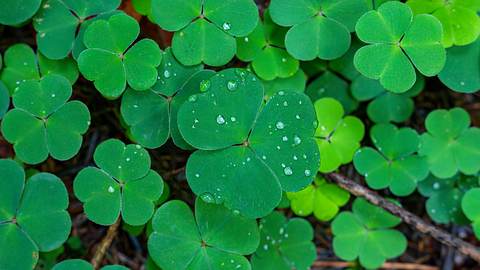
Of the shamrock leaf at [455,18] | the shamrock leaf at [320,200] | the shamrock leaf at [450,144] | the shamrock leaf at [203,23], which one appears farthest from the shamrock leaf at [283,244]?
the shamrock leaf at [455,18]

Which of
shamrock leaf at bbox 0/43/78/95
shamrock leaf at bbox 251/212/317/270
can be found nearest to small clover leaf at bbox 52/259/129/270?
shamrock leaf at bbox 251/212/317/270

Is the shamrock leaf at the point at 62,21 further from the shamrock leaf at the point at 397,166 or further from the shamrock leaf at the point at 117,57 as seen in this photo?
the shamrock leaf at the point at 397,166

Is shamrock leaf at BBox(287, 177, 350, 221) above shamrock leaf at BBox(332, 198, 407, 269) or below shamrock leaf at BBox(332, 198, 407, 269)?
above

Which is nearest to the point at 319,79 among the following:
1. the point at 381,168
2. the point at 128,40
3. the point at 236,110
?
the point at 381,168

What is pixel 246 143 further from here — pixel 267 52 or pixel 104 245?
pixel 104 245

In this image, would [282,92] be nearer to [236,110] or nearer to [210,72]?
A: [236,110]

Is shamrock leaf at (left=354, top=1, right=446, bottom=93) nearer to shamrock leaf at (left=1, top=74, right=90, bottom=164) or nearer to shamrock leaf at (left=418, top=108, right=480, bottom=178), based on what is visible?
shamrock leaf at (left=418, top=108, right=480, bottom=178)

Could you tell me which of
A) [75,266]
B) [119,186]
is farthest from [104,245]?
[119,186]
